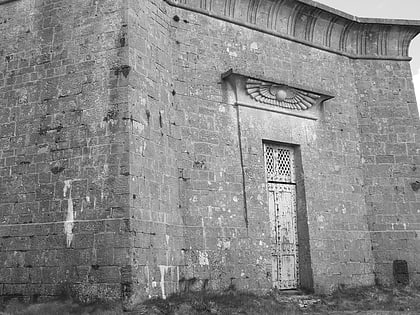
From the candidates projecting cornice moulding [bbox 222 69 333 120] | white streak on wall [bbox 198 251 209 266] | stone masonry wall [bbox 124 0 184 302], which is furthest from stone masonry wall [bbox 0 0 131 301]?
projecting cornice moulding [bbox 222 69 333 120]

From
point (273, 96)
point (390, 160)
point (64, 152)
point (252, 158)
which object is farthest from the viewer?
point (390, 160)

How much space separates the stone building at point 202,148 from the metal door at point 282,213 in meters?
0.03

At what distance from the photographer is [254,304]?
8086 millimetres

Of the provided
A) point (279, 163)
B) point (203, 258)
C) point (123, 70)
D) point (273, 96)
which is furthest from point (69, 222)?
point (273, 96)

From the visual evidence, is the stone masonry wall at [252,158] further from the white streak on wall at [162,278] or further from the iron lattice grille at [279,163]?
the white streak on wall at [162,278]

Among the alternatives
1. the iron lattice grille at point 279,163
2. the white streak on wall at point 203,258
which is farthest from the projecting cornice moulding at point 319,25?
the white streak on wall at point 203,258

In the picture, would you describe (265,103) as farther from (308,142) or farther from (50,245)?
(50,245)

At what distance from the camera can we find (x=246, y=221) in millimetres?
9023

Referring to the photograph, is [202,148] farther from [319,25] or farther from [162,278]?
[319,25]

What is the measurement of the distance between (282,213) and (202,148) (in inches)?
87.2

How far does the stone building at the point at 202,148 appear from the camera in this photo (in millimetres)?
7480

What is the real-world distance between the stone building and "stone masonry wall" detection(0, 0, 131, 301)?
0.08ft

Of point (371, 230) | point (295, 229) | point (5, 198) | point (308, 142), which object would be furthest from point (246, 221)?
point (5, 198)

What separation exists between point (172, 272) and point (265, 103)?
386 cm
